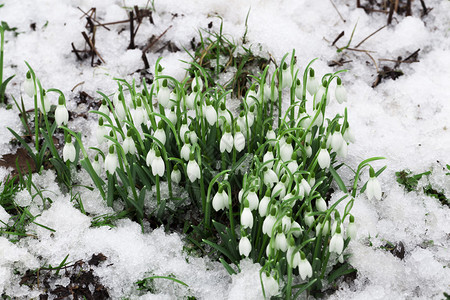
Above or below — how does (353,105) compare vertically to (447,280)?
above

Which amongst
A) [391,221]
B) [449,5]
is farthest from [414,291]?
[449,5]

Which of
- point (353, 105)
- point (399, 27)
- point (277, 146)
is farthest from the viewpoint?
point (399, 27)

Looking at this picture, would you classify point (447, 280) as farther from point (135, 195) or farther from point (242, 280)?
point (135, 195)

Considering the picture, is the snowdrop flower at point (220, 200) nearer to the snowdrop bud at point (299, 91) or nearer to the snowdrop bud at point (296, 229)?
the snowdrop bud at point (296, 229)

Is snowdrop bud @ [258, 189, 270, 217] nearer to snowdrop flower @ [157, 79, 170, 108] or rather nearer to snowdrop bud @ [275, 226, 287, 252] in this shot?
snowdrop bud @ [275, 226, 287, 252]

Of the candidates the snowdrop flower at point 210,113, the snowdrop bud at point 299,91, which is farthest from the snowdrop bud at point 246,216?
the snowdrop bud at point 299,91

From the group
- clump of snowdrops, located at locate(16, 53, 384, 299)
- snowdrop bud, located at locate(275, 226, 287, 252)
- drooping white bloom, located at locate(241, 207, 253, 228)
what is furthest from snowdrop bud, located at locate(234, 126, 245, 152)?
snowdrop bud, located at locate(275, 226, 287, 252)
